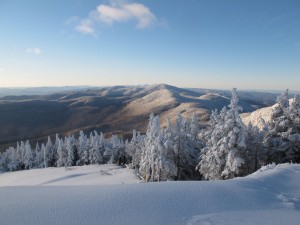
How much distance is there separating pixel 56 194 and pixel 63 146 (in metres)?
62.7

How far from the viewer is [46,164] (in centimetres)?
7162

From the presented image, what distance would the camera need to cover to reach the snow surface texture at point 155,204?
9.20 m

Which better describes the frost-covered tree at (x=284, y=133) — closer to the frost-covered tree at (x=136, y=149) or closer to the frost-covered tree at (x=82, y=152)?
the frost-covered tree at (x=136, y=149)

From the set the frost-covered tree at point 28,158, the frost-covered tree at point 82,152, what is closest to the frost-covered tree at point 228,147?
the frost-covered tree at point 82,152

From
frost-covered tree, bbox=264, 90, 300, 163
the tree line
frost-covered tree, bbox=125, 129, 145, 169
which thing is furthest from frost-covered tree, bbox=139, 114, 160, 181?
frost-covered tree, bbox=264, 90, 300, 163

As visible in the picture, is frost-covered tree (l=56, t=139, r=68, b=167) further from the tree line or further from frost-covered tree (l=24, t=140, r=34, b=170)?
the tree line

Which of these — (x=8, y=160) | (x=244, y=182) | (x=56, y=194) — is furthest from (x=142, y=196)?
(x=8, y=160)

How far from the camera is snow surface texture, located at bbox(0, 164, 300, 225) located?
9.20 m

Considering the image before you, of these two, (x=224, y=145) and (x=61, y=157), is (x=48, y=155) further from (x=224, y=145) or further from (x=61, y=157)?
(x=224, y=145)

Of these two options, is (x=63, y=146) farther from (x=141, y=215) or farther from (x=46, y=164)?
(x=141, y=215)

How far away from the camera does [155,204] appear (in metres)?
10.3

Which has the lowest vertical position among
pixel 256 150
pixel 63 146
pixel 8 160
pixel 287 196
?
pixel 8 160

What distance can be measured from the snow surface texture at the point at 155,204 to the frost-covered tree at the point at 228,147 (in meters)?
12.6

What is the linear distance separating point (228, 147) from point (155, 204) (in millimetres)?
17958
